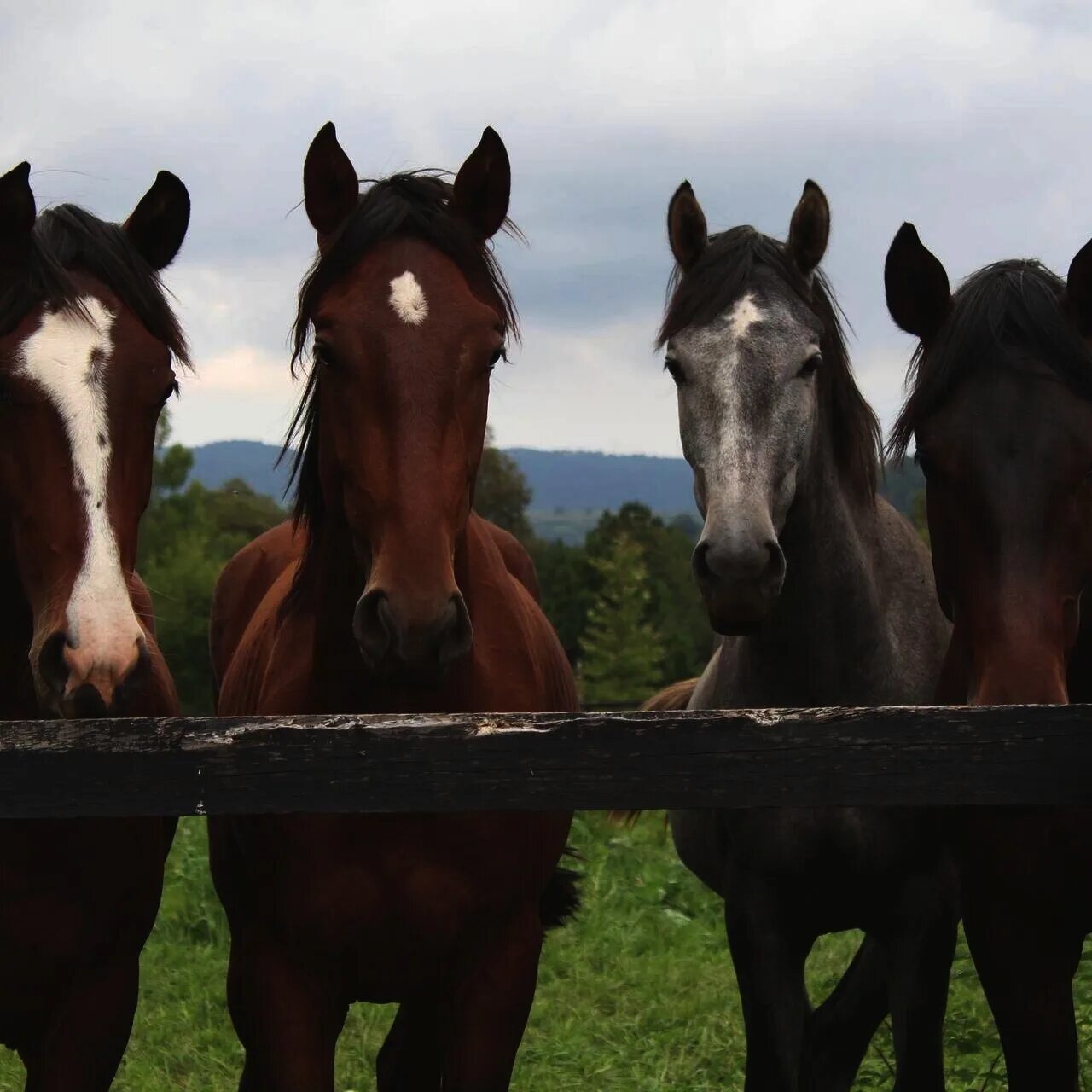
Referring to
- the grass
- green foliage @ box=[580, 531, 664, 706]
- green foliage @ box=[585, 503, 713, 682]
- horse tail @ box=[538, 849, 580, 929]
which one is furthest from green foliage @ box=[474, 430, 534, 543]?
horse tail @ box=[538, 849, 580, 929]

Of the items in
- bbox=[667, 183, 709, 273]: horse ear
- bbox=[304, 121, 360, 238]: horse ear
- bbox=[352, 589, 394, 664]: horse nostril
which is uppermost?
bbox=[667, 183, 709, 273]: horse ear

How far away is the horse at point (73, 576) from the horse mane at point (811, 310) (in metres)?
1.55

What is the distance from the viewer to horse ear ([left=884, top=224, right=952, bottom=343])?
3.97 meters

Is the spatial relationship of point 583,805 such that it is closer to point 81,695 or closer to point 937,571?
point 81,695

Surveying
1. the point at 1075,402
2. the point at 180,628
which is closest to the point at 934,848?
the point at 1075,402

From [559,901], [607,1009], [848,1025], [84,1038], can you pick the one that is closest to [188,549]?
[607,1009]

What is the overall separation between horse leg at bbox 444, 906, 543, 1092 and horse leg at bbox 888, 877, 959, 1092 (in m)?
1.25

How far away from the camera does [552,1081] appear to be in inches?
231

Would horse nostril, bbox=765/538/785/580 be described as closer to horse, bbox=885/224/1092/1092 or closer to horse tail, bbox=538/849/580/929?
horse, bbox=885/224/1092/1092

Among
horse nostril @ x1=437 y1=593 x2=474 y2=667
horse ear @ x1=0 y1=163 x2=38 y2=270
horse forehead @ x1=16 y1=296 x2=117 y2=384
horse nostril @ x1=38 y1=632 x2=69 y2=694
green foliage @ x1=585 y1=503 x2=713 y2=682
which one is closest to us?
horse nostril @ x1=38 y1=632 x2=69 y2=694

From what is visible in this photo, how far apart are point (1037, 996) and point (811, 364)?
1.85m

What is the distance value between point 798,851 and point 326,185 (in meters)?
2.28

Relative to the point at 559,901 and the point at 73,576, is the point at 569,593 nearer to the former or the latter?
the point at 559,901

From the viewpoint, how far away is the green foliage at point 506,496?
5769 cm
